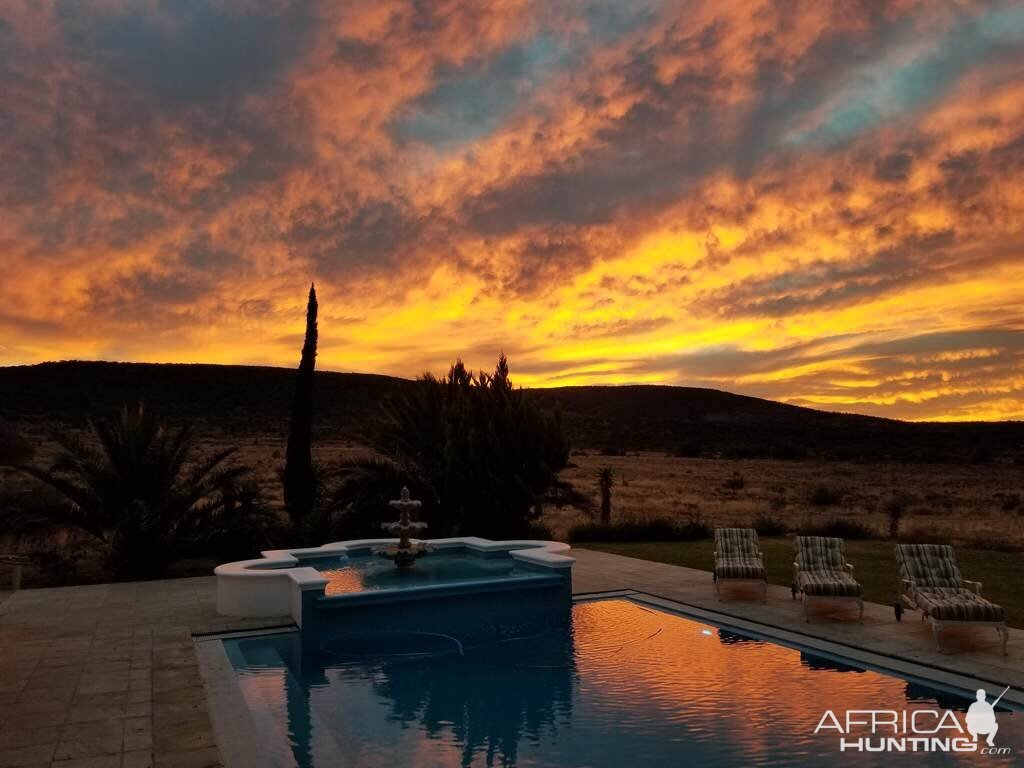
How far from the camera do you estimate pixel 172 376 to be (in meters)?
59.2

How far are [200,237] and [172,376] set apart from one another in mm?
46564

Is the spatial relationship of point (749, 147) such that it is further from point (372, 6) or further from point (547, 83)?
point (372, 6)

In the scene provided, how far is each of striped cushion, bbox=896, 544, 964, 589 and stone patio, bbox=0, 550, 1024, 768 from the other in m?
0.55

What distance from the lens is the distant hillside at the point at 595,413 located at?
51906 mm

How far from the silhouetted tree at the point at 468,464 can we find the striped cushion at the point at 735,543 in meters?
6.09

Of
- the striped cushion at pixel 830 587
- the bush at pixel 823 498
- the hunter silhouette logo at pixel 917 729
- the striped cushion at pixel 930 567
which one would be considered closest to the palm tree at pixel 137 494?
the striped cushion at pixel 830 587

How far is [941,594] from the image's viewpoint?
863 cm

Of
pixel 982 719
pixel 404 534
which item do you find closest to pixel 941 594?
pixel 982 719

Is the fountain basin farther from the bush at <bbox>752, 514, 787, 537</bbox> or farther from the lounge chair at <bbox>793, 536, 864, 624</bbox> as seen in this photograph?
the bush at <bbox>752, 514, 787, 537</bbox>

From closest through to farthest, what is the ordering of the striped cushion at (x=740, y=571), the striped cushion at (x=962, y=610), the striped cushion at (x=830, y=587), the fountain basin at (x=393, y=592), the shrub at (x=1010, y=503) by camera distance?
the striped cushion at (x=962, y=610), the striped cushion at (x=830, y=587), the fountain basin at (x=393, y=592), the striped cushion at (x=740, y=571), the shrub at (x=1010, y=503)

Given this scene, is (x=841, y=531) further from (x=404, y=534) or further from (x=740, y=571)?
(x=404, y=534)

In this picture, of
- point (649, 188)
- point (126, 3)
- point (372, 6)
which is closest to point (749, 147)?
point (649, 188)

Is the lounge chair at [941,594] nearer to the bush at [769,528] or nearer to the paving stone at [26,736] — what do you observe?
the paving stone at [26,736]

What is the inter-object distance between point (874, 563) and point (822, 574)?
188 inches
